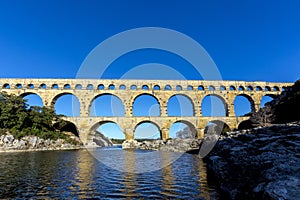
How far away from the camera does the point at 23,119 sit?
33.8 meters

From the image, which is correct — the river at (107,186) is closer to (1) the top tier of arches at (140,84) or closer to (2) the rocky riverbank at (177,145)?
(2) the rocky riverbank at (177,145)

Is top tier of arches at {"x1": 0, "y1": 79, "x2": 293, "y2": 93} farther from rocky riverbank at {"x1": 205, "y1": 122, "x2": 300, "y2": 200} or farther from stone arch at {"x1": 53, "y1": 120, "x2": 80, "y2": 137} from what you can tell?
rocky riverbank at {"x1": 205, "y1": 122, "x2": 300, "y2": 200}

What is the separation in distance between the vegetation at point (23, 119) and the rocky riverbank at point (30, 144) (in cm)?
86

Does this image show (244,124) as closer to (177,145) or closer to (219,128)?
(219,128)

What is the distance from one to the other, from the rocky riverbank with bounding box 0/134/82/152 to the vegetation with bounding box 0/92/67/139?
2.82ft

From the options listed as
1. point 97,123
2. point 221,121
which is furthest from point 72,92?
point 221,121

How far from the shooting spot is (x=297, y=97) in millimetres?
24812

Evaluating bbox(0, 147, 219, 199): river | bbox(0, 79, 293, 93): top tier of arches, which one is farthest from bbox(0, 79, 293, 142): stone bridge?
bbox(0, 147, 219, 199): river

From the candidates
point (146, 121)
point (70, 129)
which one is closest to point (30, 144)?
point (70, 129)

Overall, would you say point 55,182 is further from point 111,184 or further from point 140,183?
point 140,183

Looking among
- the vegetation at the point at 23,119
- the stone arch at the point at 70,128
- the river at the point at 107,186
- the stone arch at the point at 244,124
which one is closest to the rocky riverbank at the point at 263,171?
the river at the point at 107,186

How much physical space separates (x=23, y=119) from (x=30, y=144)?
4357 millimetres

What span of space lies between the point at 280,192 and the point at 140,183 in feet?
19.7

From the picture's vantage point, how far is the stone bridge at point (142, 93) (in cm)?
4247
